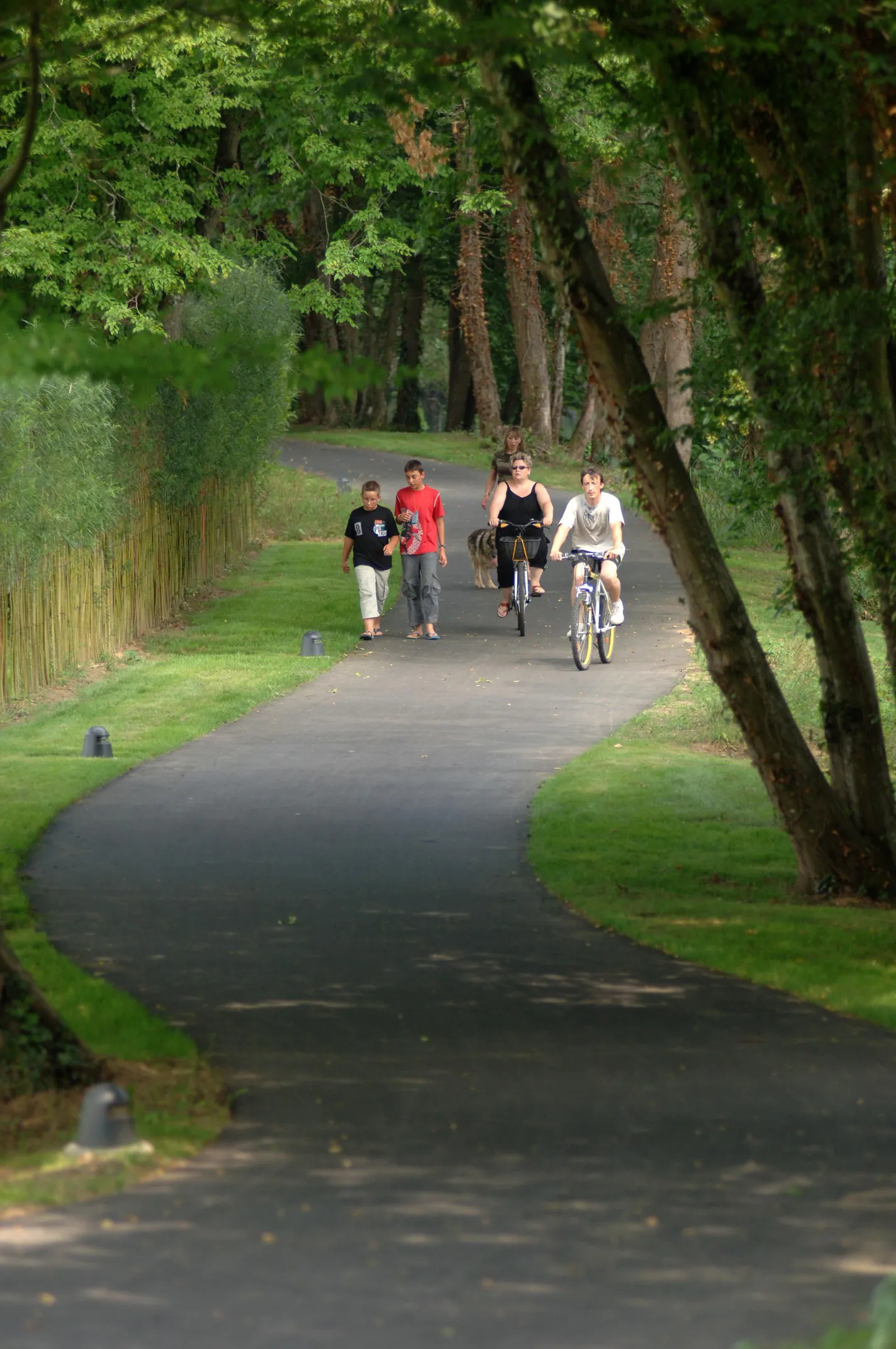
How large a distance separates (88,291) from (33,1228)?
73.5ft

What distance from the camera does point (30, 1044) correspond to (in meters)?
6.83

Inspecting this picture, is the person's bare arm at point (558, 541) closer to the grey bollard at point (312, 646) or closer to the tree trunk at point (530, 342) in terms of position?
the grey bollard at point (312, 646)

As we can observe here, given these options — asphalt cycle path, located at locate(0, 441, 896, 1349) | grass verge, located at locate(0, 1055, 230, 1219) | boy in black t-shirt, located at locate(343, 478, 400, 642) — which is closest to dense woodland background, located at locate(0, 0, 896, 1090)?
asphalt cycle path, located at locate(0, 441, 896, 1349)

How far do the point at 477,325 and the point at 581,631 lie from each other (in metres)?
27.3

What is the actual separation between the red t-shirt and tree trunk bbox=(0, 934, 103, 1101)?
49.3 ft

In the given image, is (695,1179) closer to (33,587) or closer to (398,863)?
(398,863)

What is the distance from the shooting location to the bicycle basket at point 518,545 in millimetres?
22047

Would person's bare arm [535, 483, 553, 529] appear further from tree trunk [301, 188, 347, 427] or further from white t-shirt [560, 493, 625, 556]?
tree trunk [301, 188, 347, 427]

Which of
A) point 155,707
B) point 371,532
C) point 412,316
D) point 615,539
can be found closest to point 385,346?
point 412,316

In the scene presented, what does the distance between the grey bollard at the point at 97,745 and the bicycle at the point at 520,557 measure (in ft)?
24.1

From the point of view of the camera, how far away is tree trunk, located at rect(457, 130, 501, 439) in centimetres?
4475

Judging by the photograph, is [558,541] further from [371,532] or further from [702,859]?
[702,859]

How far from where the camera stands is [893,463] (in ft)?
34.4

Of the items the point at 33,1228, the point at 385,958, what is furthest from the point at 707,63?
the point at 33,1228
